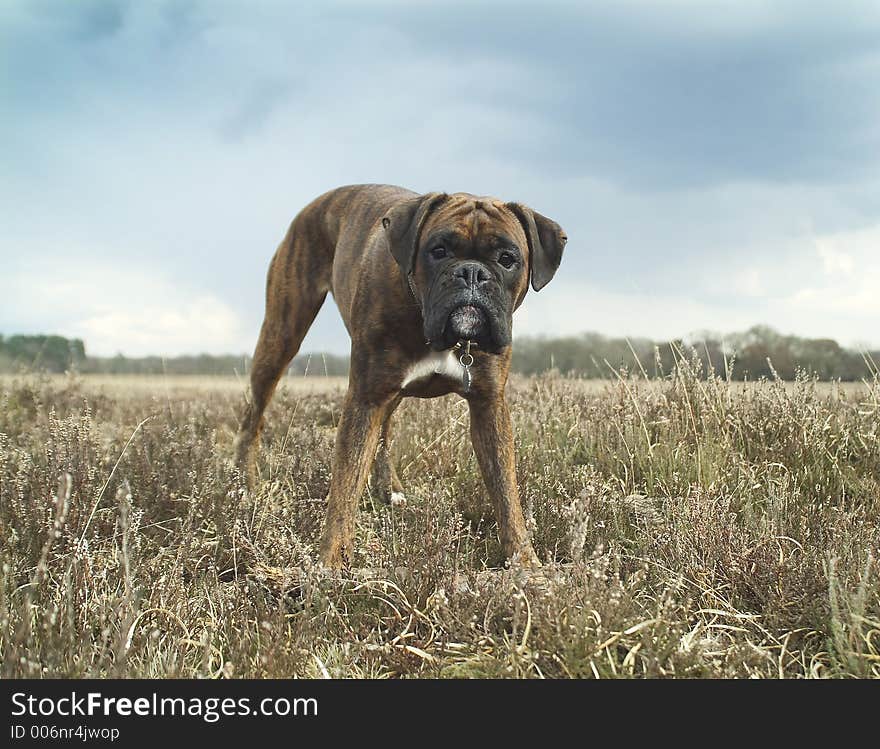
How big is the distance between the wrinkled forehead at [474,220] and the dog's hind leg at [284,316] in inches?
67.9

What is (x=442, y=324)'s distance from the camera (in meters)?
3.38

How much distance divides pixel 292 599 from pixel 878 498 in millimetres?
3571

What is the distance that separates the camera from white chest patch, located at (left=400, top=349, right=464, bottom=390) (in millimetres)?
3779

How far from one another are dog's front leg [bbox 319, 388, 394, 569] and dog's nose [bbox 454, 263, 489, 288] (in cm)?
82

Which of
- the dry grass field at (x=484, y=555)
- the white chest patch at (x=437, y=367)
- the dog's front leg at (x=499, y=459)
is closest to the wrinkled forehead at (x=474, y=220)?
the white chest patch at (x=437, y=367)

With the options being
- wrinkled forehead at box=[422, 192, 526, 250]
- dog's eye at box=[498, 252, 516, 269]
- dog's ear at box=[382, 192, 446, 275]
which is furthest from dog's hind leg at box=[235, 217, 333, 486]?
dog's eye at box=[498, 252, 516, 269]

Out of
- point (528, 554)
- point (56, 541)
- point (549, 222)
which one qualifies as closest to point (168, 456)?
point (56, 541)

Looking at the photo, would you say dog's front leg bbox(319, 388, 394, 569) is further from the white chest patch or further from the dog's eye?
the dog's eye

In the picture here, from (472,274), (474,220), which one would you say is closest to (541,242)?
(474,220)

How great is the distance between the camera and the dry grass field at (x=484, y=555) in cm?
270

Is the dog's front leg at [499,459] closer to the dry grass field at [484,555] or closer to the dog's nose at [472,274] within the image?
the dry grass field at [484,555]

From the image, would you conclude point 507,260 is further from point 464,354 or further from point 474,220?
point 464,354

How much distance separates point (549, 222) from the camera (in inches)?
153
